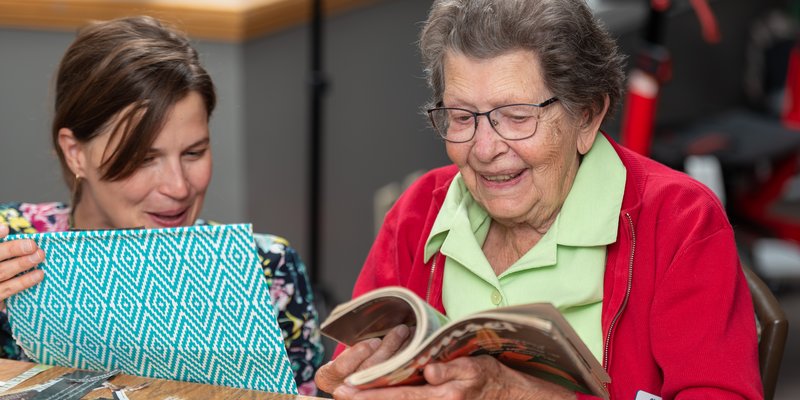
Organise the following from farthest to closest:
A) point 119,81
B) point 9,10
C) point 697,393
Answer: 1. point 9,10
2. point 119,81
3. point 697,393

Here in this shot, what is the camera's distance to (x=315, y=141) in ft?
10.2

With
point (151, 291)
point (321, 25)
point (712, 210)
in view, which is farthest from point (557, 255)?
point (321, 25)

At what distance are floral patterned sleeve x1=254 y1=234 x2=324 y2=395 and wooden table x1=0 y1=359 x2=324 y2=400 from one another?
0.38 meters

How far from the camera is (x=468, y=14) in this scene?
1427 mm

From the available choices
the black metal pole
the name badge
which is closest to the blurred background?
the black metal pole

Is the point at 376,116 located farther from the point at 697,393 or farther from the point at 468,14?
the point at 697,393

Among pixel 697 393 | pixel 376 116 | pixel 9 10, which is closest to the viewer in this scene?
pixel 697 393

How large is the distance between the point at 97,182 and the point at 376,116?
197 cm

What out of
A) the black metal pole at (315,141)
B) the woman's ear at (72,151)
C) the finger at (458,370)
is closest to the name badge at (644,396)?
the finger at (458,370)

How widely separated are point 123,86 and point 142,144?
3.9 inches

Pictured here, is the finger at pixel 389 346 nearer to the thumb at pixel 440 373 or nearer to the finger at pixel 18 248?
the thumb at pixel 440 373

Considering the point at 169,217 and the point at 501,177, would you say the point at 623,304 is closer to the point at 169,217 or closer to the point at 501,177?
the point at 501,177

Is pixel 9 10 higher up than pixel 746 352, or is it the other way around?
pixel 9 10

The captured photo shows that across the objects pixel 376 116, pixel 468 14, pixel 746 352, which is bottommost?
pixel 376 116
